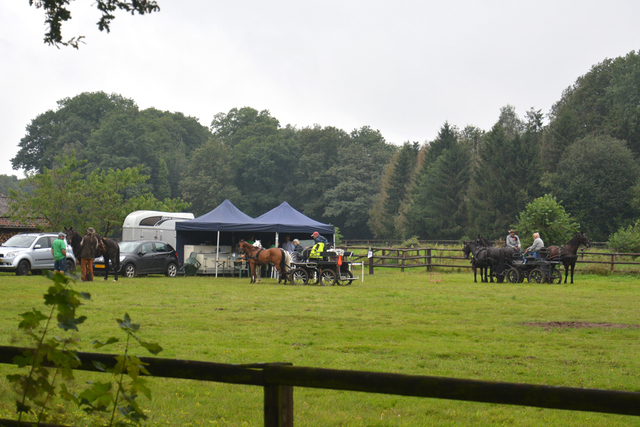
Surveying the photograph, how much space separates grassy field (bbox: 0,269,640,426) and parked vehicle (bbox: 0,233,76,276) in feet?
18.6

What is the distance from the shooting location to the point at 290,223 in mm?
24172

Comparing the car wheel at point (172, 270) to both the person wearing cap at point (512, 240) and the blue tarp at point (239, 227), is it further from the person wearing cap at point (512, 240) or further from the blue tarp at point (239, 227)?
the person wearing cap at point (512, 240)

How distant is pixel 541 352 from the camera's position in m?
7.89

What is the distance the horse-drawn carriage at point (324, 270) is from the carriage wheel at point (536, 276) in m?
5.98

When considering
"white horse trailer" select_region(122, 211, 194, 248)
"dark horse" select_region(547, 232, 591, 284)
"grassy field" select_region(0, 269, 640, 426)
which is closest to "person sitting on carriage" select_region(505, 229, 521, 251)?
"dark horse" select_region(547, 232, 591, 284)

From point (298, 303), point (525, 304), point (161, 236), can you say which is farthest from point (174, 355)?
point (161, 236)

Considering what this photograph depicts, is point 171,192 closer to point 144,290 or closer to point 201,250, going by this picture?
point 201,250

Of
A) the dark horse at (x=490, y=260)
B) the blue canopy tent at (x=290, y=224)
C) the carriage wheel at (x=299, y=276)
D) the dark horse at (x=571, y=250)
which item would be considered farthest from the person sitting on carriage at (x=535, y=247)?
the carriage wheel at (x=299, y=276)

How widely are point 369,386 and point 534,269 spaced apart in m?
19.9

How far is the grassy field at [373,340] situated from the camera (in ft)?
17.2

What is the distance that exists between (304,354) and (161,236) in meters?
20.6

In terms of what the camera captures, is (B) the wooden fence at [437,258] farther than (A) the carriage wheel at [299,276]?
Yes

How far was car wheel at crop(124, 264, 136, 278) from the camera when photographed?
73.3 feet

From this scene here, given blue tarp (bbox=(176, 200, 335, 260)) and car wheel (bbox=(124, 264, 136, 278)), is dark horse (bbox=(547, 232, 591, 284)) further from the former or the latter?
car wheel (bbox=(124, 264, 136, 278))
